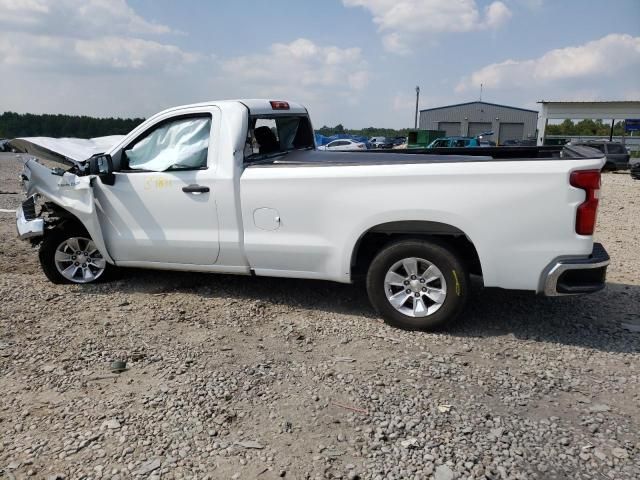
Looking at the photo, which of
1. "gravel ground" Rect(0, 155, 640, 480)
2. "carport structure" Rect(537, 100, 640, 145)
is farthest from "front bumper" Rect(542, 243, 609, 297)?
"carport structure" Rect(537, 100, 640, 145)

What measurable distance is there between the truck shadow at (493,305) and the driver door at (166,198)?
566 mm

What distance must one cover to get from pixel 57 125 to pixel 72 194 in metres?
79.6

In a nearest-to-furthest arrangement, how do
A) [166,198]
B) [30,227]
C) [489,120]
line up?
[166,198]
[30,227]
[489,120]

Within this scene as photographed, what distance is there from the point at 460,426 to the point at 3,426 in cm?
272

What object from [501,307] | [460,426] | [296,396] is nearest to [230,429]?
[296,396]

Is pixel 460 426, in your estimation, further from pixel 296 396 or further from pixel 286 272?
pixel 286 272

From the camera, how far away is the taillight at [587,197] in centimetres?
378

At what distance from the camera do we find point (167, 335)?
447 cm

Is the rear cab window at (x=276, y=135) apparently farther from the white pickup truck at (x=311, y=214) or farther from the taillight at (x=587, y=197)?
the taillight at (x=587, y=197)

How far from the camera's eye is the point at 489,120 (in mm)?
57875

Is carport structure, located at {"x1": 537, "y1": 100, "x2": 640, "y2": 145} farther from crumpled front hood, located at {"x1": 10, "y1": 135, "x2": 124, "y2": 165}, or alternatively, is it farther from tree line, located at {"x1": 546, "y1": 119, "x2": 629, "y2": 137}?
crumpled front hood, located at {"x1": 10, "y1": 135, "x2": 124, "y2": 165}

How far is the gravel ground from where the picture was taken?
2834 millimetres

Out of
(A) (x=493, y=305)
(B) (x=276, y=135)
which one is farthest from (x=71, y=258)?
(A) (x=493, y=305)

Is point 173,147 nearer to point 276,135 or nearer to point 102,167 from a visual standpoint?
point 102,167
